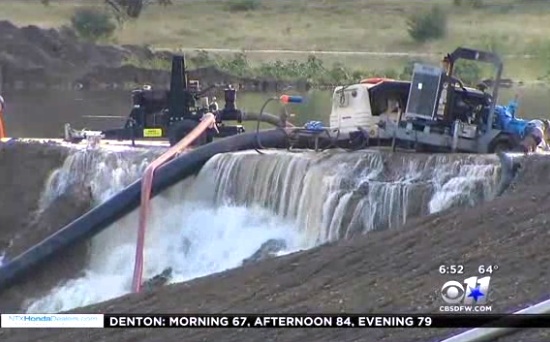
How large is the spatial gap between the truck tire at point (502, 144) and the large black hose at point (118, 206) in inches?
105

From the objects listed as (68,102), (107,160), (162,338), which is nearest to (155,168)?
(107,160)

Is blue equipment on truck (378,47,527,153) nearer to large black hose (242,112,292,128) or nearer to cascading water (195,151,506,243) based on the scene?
cascading water (195,151,506,243)

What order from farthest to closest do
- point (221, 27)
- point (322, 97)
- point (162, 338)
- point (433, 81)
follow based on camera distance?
point (322, 97), point (433, 81), point (221, 27), point (162, 338)

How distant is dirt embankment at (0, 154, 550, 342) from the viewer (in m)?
7.26

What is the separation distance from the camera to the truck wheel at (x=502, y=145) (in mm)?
16766

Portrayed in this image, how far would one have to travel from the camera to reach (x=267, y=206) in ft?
54.5

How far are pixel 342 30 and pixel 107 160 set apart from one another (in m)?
10.2

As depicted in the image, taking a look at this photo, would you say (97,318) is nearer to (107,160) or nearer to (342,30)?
(342,30)

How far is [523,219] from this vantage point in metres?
8.72

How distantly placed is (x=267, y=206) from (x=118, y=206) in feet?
5.68

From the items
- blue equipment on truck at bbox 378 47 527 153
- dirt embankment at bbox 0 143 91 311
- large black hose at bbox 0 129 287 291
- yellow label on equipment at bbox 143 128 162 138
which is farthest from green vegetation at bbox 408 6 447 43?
yellow label on equipment at bbox 143 128 162 138

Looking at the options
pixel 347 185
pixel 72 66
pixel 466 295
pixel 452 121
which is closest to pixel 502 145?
pixel 452 121

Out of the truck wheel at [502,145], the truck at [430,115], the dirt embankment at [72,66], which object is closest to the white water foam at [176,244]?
the dirt embankment at [72,66]

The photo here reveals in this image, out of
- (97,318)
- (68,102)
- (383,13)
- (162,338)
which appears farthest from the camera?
(68,102)
